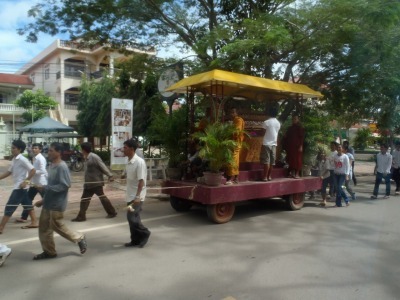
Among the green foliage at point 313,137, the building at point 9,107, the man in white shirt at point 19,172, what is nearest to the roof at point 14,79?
the building at point 9,107

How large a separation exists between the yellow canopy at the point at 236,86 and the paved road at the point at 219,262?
274 cm

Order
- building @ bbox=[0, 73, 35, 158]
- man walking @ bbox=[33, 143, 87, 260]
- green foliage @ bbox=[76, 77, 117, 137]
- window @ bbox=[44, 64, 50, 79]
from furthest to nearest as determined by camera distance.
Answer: window @ bbox=[44, 64, 50, 79] < building @ bbox=[0, 73, 35, 158] < green foliage @ bbox=[76, 77, 117, 137] < man walking @ bbox=[33, 143, 87, 260]

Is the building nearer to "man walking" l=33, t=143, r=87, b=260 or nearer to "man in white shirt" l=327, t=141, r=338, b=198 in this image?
"man in white shirt" l=327, t=141, r=338, b=198

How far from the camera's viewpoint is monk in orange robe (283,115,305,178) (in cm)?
863

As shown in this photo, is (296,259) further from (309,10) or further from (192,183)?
(309,10)

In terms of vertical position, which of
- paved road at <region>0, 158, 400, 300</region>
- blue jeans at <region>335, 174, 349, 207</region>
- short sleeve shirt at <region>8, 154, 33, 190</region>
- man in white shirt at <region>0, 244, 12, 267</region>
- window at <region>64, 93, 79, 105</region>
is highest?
window at <region>64, 93, 79, 105</region>

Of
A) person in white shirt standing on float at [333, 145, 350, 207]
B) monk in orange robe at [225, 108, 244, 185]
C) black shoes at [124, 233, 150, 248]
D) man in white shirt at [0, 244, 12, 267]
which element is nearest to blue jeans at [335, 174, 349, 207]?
person in white shirt standing on float at [333, 145, 350, 207]

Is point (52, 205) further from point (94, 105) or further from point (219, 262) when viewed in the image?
point (94, 105)

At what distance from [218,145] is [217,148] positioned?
69 millimetres

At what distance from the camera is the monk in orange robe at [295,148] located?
8633 mm

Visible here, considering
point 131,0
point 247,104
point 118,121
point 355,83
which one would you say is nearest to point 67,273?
point 118,121

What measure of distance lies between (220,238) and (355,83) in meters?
8.47

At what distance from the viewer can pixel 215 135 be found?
673cm

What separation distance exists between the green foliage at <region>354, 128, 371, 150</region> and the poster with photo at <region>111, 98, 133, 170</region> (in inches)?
1235
